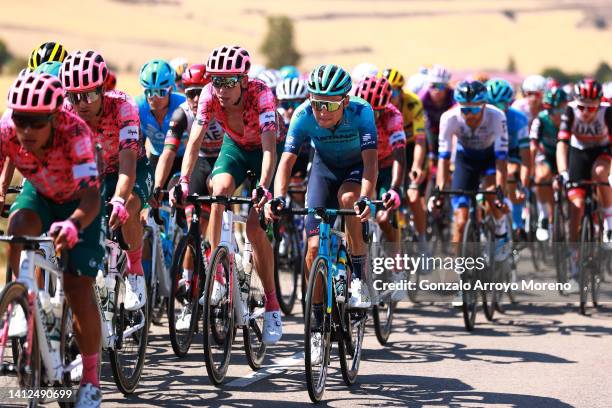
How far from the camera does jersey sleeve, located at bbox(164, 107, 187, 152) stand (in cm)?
977

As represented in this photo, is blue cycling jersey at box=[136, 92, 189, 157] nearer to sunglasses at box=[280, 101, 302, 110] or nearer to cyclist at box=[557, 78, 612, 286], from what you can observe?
sunglasses at box=[280, 101, 302, 110]

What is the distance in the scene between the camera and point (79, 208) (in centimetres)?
610

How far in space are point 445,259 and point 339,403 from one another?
651 centimetres

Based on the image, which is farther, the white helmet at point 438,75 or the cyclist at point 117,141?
the white helmet at point 438,75

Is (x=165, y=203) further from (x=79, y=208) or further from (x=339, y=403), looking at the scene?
(x=79, y=208)

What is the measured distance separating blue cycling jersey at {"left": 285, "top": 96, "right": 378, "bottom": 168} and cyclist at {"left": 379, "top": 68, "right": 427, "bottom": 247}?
11.6ft

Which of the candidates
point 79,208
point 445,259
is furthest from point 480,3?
point 79,208

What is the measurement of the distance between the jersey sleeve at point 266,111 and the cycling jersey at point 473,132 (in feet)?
11.5

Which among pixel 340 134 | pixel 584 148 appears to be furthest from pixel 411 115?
pixel 340 134

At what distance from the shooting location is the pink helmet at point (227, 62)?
8.40 metres

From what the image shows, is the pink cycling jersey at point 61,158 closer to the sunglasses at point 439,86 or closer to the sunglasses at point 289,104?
the sunglasses at point 289,104

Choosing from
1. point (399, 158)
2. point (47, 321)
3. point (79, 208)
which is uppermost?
point (399, 158)

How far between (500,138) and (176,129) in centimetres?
357

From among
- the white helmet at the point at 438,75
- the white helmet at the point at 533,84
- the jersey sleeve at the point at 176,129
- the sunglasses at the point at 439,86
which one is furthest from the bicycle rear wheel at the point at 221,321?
the white helmet at the point at 533,84
